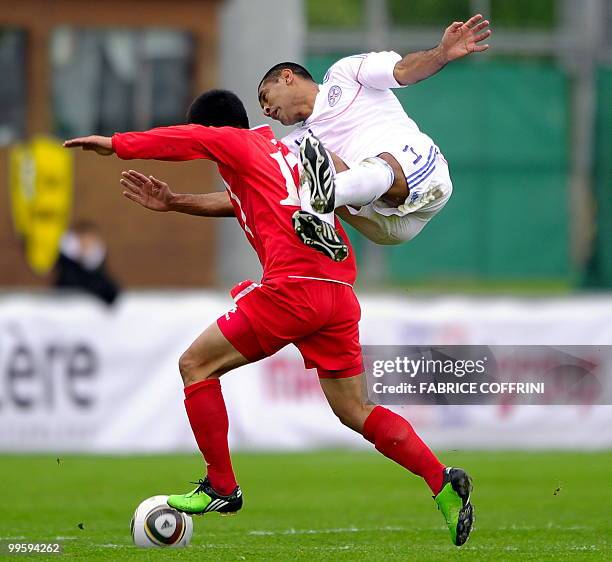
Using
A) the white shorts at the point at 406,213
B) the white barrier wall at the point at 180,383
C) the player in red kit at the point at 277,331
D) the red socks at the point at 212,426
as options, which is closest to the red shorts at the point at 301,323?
the player in red kit at the point at 277,331

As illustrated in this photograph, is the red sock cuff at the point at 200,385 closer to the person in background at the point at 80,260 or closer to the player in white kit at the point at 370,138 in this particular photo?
the player in white kit at the point at 370,138

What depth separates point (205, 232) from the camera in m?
21.4

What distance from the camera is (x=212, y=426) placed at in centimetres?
759

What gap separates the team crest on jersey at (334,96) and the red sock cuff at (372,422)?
1609 millimetres

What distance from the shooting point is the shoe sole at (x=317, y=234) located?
7309mm

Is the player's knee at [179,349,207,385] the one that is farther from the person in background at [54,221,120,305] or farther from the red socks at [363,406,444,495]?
the person in background at [54,221,120,305]

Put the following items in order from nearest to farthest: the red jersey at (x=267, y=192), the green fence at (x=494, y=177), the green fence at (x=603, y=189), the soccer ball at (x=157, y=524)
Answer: the red jersey at (x=267, y=192) → the soccer ball at (x=157, y=524) → the green fence at (x=603, y=189) → the green fence at (x=494, y=177)

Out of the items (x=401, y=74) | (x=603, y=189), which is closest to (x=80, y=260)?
(x=603, y=189)

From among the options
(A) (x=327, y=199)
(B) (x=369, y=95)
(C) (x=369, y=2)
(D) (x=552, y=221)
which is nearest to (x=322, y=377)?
(A) (x=327, y=199)

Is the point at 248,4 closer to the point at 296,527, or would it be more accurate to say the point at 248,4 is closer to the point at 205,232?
the point at 205,232

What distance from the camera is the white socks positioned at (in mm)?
7340

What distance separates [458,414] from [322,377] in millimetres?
6480

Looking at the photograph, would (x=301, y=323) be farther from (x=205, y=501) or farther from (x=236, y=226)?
(x=236, y=226)

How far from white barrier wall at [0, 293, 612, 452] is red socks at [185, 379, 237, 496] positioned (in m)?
6.03
